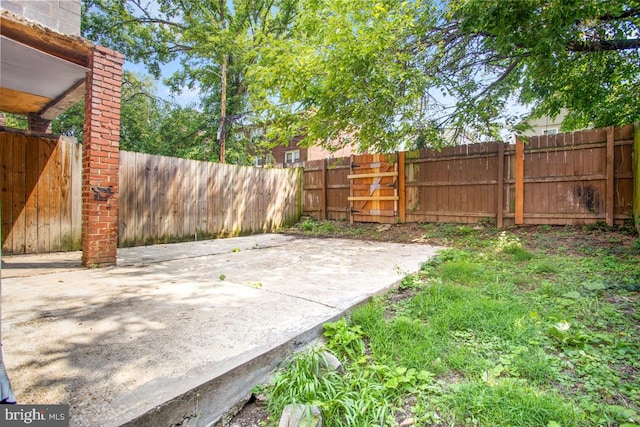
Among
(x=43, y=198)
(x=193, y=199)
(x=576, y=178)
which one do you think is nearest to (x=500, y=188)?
(x=576, y=178)

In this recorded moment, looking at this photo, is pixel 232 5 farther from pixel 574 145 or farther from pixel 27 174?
pixel 574 145

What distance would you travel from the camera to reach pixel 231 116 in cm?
1270

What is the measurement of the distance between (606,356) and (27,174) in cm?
636

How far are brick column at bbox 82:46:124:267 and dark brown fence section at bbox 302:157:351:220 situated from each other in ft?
18.4

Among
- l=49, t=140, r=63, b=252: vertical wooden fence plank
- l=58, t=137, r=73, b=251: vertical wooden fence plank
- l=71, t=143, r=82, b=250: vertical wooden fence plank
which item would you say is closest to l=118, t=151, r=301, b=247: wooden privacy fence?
l=71, t=143, r=82, b=250: vertical wooden fence plank

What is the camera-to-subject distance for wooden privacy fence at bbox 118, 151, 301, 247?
5.42 meters

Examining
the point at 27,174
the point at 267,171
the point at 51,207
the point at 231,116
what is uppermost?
the point at 231,116

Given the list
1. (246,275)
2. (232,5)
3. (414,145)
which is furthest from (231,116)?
(246,275)

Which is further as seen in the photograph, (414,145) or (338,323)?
(414,145)

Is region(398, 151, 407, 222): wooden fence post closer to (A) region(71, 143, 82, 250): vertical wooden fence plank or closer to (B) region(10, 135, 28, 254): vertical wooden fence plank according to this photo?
(A) region(71, 143, 82, 250): vertical wooden fence plank

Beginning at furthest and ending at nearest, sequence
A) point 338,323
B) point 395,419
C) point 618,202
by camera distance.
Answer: point 618,202 → point 338,323 → point 395,419

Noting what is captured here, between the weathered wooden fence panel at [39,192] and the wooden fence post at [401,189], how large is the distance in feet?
20.6

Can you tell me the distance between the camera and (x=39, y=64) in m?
3.66

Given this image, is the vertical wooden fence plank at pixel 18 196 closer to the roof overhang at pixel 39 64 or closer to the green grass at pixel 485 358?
the roof overhang at pixel 39 64
